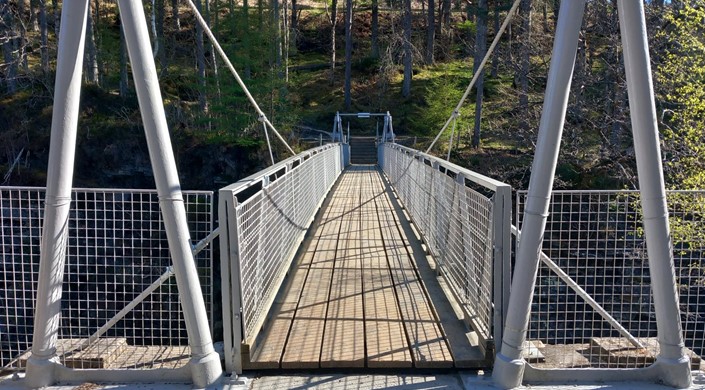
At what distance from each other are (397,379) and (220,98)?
68.3 feet

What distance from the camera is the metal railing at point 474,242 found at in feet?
10.00

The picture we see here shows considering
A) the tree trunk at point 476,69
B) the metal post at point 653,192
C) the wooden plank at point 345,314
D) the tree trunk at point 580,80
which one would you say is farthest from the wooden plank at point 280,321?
the tree trunk at point 476,69

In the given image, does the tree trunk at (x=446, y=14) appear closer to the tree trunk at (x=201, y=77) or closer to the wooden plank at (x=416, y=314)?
the tree trunk at (x=201, y=77)

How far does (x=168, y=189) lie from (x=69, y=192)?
0.49 m

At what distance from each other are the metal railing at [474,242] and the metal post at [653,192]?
25.7 inches

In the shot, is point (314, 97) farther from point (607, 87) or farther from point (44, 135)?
point (607, 87)

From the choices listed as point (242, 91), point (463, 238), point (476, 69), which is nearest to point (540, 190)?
point (463, 238)

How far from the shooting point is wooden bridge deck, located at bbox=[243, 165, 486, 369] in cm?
322

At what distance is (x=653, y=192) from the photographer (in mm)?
2738

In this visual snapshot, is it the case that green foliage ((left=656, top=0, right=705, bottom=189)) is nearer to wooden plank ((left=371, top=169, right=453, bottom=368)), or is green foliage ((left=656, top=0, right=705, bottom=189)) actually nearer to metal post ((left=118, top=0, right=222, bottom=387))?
A: wooden plank ((left=371, top=169, right=453, bottom=368))

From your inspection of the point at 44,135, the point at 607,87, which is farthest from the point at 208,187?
the point at 607,87

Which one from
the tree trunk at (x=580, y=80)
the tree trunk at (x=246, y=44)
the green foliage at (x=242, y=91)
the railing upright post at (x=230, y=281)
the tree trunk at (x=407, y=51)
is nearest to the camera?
the railing upright post at (x=230, y=281)

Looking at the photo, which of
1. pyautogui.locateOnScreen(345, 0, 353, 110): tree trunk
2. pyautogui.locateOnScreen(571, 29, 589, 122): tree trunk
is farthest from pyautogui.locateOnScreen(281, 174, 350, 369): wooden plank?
pyautogui.locateOnScreen(345, 0, 353, 110): tree trunk

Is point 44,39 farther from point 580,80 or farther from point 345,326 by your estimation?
point 345,326
